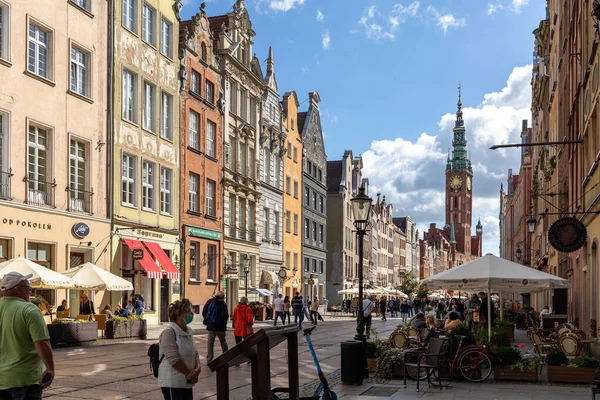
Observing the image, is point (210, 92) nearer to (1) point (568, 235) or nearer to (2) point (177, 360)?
(1) point (568, 235)

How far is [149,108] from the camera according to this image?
114ft

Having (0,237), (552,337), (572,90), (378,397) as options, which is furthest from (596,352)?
(0,237)

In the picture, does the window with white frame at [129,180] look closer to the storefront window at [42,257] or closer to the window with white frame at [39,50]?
the storefront window at [42,257]

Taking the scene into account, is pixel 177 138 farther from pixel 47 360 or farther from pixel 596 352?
pixel 47 360

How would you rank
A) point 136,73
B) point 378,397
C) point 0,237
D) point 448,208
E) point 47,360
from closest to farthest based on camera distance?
point 47,360 < point 378,397 < point 0,237 < point 136,73 < point 448,208

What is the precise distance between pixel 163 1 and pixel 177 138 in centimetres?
642

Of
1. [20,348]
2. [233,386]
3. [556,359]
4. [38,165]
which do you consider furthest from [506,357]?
[38,165]

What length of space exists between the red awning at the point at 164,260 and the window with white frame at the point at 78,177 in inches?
195

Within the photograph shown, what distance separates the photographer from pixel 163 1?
119 feet

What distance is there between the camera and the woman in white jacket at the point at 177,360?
24.8 feet

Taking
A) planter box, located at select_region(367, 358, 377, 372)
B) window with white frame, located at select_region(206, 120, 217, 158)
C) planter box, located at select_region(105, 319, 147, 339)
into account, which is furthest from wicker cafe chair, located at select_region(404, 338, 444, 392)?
window with white frame, located at select_region(206, 120, 217, 158)

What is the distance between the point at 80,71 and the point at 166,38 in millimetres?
8174

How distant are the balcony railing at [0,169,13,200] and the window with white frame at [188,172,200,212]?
14.8 metres

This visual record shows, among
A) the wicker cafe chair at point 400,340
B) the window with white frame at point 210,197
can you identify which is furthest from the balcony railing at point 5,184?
the window with white frame at point 210,197
